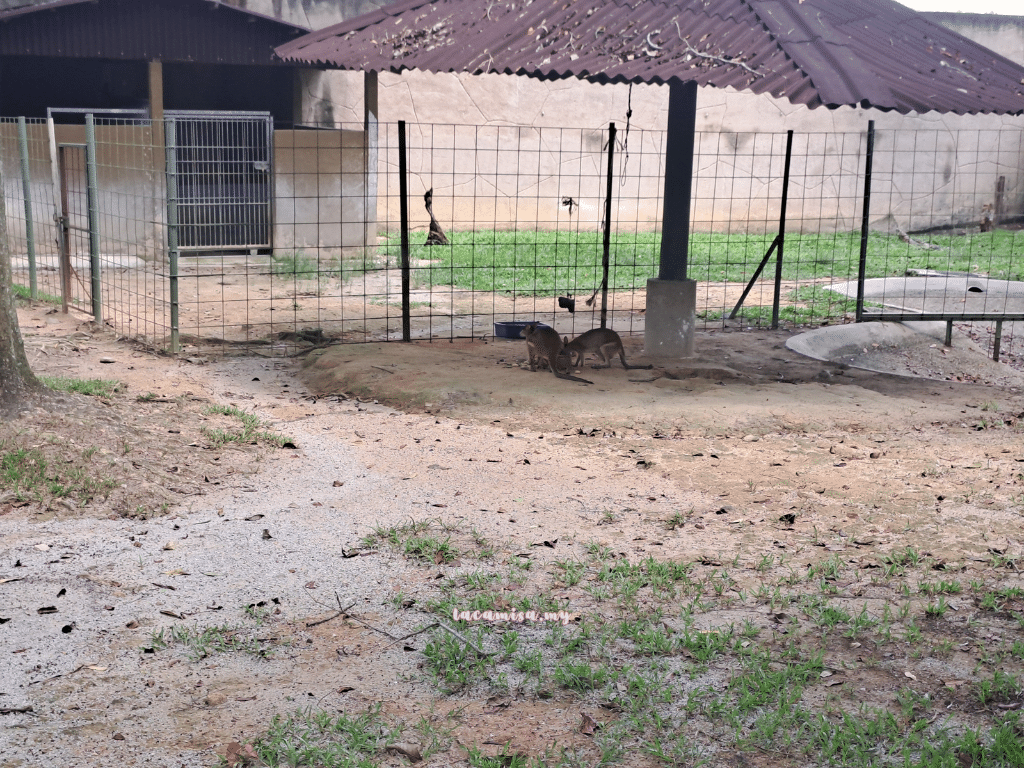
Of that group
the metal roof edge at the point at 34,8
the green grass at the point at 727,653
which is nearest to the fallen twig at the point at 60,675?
the green grass at the point at 727,653

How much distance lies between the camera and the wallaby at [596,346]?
28.5 ft

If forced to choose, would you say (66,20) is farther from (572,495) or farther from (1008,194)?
(1008,194)

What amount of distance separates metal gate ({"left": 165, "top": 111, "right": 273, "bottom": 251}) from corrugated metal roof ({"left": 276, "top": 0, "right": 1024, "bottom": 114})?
6.12 m

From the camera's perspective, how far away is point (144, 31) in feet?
49.0

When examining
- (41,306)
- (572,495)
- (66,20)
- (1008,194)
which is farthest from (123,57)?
(1008,194)

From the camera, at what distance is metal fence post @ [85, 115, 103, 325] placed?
9633 millimetres

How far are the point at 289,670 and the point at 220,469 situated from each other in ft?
7.79

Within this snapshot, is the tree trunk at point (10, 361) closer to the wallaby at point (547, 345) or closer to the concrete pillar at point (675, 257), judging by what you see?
the wallaby at point (547, 345)

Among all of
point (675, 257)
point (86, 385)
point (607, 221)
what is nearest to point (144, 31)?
point (607, 221)

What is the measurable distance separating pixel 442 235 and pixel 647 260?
311 cm

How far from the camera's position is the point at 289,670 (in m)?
3.84

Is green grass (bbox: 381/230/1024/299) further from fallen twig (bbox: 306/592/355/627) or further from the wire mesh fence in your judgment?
fallen twig (bbox: 306/592/355/627)

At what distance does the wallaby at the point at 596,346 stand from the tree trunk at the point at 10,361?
13.3 ft

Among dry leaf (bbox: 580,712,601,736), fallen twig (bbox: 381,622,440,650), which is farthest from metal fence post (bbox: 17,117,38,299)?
dry leaf (bbox: 580,712,601,736)
